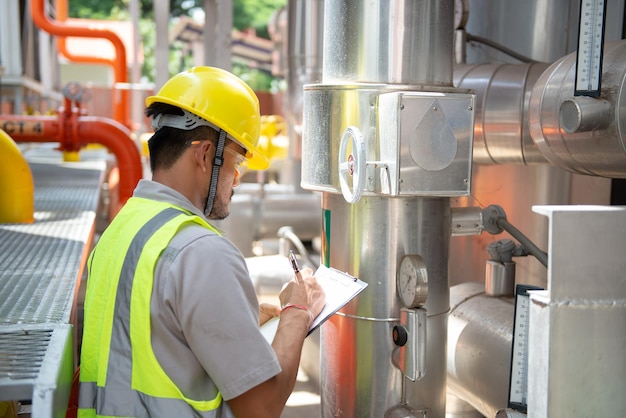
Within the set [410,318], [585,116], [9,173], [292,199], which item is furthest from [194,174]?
[292,199]

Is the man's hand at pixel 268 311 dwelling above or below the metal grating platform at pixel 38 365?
below

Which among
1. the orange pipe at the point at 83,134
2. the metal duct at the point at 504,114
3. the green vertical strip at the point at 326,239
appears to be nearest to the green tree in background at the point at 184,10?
the orange pipe at the point at 83,134

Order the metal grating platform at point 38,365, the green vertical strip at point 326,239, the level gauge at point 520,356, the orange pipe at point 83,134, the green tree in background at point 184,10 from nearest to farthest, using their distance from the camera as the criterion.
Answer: the metal grating platform at point 38,365 < the level gauge at point 520,356 < the green vertical strip at point 326,239 < the orange pipe at point 83,134 < the green tree in background at point 184,10

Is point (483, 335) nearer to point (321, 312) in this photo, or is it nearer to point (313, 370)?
point (321, 312)

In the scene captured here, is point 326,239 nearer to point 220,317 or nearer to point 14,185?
point 220,317

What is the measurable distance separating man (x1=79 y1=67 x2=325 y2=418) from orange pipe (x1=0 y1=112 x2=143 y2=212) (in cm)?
344

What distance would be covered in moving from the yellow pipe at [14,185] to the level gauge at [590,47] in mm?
2579

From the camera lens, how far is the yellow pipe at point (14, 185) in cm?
374

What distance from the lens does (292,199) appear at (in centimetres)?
781

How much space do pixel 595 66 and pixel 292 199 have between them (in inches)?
218

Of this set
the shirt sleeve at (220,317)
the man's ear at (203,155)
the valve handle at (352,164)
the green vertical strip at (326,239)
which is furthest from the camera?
the green vertical strip at (326,239)

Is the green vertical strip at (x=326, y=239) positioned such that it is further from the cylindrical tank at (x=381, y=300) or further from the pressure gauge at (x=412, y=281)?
the pressure gauge at (x=412, y=281)

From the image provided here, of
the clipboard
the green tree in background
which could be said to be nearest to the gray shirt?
the clipboard

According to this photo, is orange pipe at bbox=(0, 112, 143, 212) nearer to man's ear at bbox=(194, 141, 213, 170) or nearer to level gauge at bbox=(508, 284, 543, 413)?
man's ear at bbox=(194, 141, 213, 170)
